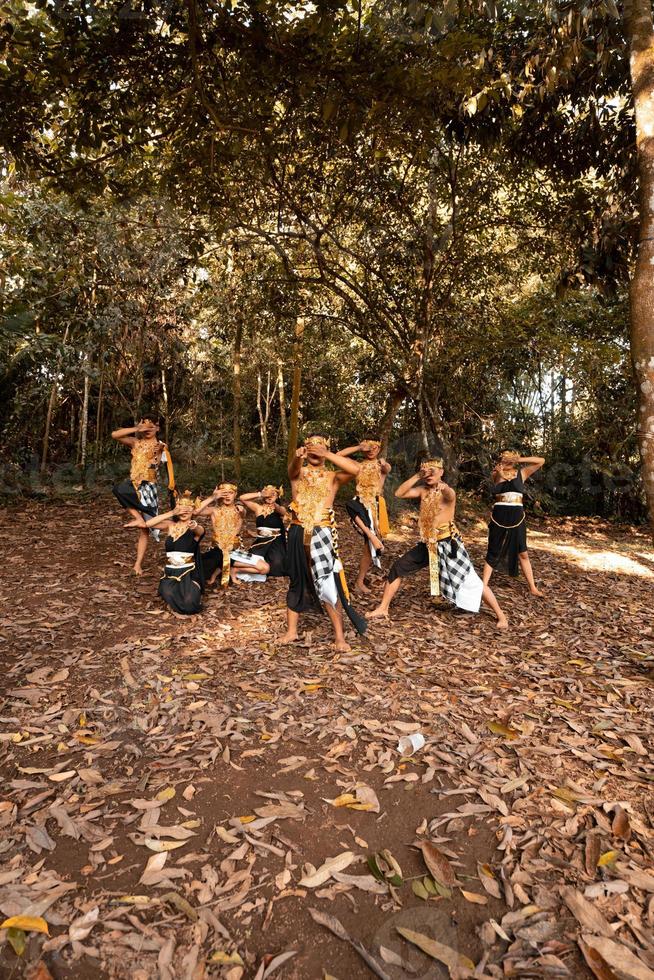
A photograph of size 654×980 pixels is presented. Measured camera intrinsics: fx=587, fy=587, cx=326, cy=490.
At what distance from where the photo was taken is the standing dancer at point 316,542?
4.96 m

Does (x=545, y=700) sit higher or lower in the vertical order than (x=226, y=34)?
lower

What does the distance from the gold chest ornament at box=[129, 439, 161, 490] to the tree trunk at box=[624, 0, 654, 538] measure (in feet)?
17.9

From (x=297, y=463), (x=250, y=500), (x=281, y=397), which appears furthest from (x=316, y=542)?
(x=281, y=397)

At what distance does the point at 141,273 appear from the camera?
9.77m

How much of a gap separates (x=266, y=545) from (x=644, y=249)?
187 inches

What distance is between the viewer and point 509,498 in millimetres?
6773

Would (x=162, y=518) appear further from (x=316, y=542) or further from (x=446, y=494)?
(x=446, y=494)

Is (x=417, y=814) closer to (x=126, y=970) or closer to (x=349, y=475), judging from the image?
(x=126, y=970)

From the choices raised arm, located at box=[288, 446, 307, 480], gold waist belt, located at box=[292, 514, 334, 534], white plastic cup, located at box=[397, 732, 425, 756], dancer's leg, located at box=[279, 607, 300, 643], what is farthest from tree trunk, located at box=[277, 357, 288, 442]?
white plastic cup, located at box=[397, 732, 425, 756]

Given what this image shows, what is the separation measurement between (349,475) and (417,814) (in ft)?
8.90

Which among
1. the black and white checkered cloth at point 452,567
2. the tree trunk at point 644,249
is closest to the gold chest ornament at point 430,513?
the black and white checkered cloth at point 452,567

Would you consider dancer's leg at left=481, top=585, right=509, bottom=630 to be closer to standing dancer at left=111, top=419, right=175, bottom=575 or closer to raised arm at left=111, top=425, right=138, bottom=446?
standing dancer at left=111, top=419, right=175, bottom=575

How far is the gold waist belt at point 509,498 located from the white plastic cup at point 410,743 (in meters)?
3.73

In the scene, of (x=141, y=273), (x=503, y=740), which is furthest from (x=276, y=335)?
(x=503, y=740)
